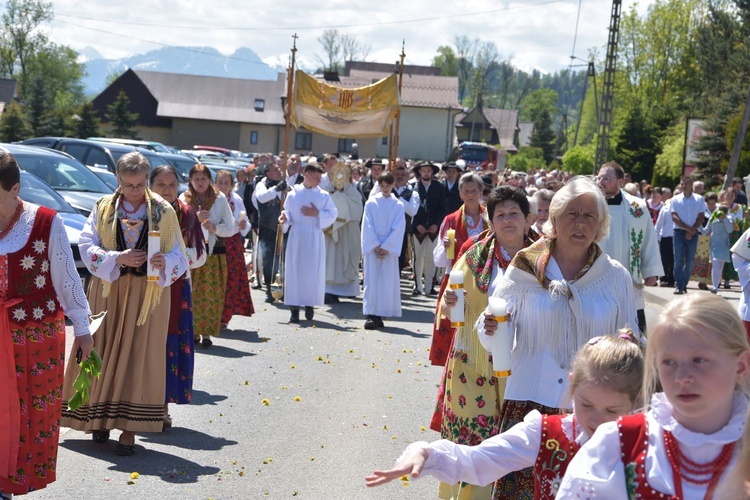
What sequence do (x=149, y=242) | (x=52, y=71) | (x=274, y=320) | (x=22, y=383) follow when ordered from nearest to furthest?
(x=22, y=383) < (x=149, y=242) < (x=274, y=320) < (x=52, y=71)

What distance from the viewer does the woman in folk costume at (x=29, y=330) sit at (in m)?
5.60

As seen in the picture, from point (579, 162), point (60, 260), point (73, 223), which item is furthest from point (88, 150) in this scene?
point (579, 162)

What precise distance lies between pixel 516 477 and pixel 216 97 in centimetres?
8573

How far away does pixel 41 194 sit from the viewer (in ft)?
43.8

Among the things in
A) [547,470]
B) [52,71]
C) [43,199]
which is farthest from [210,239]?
[52,71]

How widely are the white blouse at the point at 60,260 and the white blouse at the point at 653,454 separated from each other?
3.64m

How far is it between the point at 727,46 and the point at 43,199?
47.3 metres

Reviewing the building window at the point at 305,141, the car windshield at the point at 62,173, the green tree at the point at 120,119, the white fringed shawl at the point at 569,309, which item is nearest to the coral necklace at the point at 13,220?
the white fringed shawl at the point at 569,309

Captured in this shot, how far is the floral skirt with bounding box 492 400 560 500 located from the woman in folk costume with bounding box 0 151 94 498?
2349 mm

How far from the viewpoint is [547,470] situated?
3.71 m

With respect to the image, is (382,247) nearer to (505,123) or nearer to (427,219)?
(427,219)

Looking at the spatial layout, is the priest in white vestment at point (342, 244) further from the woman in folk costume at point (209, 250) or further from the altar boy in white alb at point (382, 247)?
the woman in folk costume at point (209, 250)

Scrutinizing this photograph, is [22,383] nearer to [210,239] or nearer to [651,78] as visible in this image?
[210,239]

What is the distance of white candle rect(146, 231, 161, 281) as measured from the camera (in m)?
7.21
